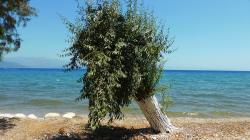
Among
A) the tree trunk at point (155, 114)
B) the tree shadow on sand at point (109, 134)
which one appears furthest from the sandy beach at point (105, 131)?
the tree trunk at point (155, 114)

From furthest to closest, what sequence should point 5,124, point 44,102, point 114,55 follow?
point 44,102 < point 5,124 < point 114,55

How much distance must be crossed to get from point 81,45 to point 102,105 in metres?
2.15

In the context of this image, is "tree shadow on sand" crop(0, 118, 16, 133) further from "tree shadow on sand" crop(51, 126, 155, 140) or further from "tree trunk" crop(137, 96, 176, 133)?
"tree trunk" crop(137, 96, 176, 133)

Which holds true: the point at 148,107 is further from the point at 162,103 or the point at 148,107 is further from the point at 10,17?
the point at 10,17

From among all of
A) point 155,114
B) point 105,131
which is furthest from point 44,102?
point 155,114

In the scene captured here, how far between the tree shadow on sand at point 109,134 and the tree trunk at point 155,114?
48cm

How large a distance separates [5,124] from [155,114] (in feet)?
23.9

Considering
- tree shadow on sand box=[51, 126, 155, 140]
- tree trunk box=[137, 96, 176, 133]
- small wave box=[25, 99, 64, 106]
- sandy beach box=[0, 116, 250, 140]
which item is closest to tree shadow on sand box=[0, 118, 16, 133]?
sandy beach box=[0, 116, 250, 140]

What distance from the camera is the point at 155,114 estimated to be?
15727 millimetres

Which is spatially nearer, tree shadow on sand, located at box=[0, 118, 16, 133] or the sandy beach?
the sandy beach

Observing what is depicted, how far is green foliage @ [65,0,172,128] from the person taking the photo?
14.1 meters

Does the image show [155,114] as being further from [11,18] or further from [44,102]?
[44,102]

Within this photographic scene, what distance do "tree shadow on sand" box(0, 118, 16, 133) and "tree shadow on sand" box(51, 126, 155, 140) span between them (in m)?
2.78

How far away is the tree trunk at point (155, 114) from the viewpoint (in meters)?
15.6
